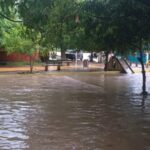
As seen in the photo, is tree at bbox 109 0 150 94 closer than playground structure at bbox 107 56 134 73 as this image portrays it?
Yes

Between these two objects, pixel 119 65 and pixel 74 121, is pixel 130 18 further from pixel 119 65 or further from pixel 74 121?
pixel 119 65

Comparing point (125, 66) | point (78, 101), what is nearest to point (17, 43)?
point (125, 66)

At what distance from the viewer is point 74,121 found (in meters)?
13.4

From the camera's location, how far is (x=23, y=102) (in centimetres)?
1781

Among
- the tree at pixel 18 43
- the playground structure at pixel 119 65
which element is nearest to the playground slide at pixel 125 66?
the playground structure at pixel 119 65

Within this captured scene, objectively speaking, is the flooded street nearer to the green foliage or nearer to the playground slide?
the green foliage

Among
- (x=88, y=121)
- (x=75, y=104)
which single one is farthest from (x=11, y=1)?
(x=75, y=104)

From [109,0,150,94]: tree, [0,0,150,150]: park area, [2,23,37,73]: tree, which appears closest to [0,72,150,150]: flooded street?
[0,0,150,150]: park area

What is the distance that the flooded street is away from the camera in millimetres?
10492

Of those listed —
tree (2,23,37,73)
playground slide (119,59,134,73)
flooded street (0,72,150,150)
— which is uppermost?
tree (2,23,37,73)

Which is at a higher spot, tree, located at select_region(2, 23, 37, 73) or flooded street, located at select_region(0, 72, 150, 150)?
tree, located at select_region(2, 23, 37, 73)

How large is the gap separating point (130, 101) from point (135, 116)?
164 inches

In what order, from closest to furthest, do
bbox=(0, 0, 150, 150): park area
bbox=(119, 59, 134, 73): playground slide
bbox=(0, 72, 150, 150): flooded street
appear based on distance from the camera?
bbox=(0, 72, 150, 150): flooded street, bbox=(0, 0, 150, 150): park area, bbox=(119, 59, 134, 73): playground slide

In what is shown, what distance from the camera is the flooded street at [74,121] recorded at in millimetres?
Result: 10492
